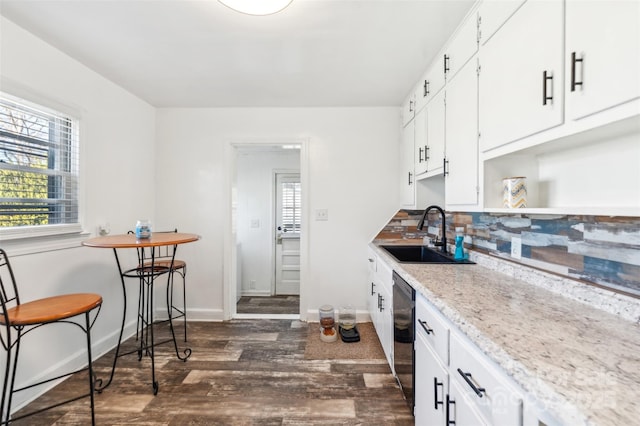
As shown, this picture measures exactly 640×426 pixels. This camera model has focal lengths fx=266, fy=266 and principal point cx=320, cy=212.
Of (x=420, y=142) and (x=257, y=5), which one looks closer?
(x=257, y=5)

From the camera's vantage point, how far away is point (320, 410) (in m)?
1.66

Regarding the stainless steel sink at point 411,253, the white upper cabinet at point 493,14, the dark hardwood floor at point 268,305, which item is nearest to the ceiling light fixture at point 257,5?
the white upper cabinet at point 493,14

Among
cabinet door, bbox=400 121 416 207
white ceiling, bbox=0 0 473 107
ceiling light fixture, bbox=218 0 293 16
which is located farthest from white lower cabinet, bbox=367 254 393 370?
ceiling light fixture, bbox=218 0 293 16

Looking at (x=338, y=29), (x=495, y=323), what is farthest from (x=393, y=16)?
(x=495, y=323)

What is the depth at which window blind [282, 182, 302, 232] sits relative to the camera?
421 centimetres

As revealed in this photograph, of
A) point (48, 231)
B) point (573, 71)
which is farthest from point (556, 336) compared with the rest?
point (48, 231)

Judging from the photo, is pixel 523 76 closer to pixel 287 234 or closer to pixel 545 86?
pixel 545 86

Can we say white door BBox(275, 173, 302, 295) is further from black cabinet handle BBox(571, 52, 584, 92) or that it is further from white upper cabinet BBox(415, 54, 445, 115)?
black cabinet handle BBox(571, 52, 584, 92)

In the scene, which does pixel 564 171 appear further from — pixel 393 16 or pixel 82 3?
pixel 82 3

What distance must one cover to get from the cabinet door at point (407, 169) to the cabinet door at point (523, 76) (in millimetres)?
1101

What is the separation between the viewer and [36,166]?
1802 millimetres

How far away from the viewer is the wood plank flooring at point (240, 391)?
5.25 ft

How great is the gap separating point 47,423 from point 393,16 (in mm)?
3123

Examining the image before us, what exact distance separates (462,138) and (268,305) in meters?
3.13
